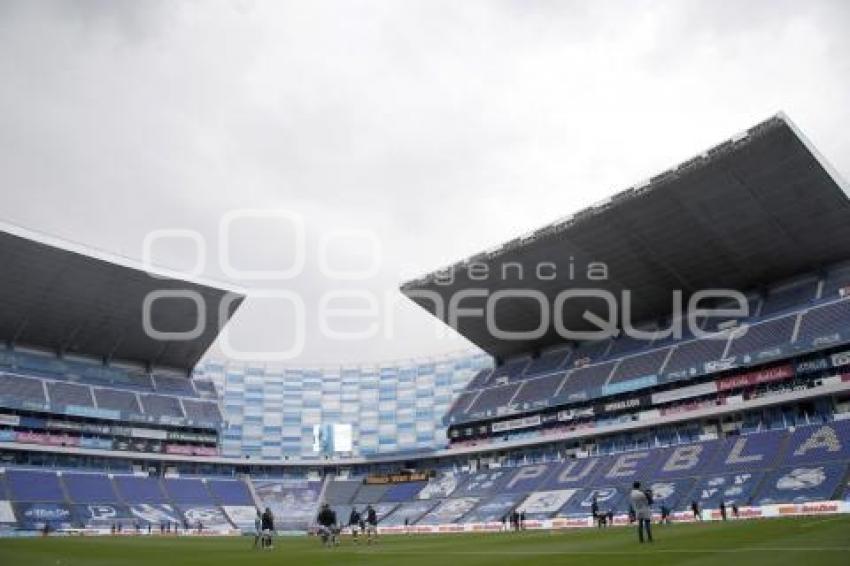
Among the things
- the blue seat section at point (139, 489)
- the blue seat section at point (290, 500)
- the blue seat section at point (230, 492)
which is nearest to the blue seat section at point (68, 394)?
the blue seat section at point (139, 489)

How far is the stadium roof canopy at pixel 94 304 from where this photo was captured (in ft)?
181

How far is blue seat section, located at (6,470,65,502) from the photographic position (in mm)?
56188

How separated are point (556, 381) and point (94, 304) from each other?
45092 mm

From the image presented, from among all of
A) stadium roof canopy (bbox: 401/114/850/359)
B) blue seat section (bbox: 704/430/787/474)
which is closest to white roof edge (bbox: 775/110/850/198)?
stadium roof canopy (bbox: 401/114/850/359)

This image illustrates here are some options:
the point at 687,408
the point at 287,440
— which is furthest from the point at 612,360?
the point at 287,440

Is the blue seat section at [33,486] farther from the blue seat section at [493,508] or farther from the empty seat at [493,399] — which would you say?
the empty seat at [493,399]

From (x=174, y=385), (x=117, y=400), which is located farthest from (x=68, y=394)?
(x=174, y=385)

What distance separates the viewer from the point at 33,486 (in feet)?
191

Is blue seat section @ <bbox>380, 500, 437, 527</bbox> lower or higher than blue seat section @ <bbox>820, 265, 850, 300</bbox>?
lower

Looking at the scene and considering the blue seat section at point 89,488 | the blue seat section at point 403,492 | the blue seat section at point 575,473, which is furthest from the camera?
the blue seat section at point 403,492

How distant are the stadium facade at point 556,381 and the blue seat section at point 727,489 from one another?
0.19 meters

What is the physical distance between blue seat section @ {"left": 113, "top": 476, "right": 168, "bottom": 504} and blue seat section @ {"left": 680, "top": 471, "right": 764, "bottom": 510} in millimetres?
49441

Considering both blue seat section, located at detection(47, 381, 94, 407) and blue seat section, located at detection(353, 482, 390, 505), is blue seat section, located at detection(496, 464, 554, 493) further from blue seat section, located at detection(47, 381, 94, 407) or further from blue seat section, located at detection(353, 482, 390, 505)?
blue seat section, located at detection(47, 381, 94, 407)

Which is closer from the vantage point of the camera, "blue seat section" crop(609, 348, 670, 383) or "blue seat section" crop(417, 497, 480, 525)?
"blue seat section" crop(417, 497, 480, 525)
